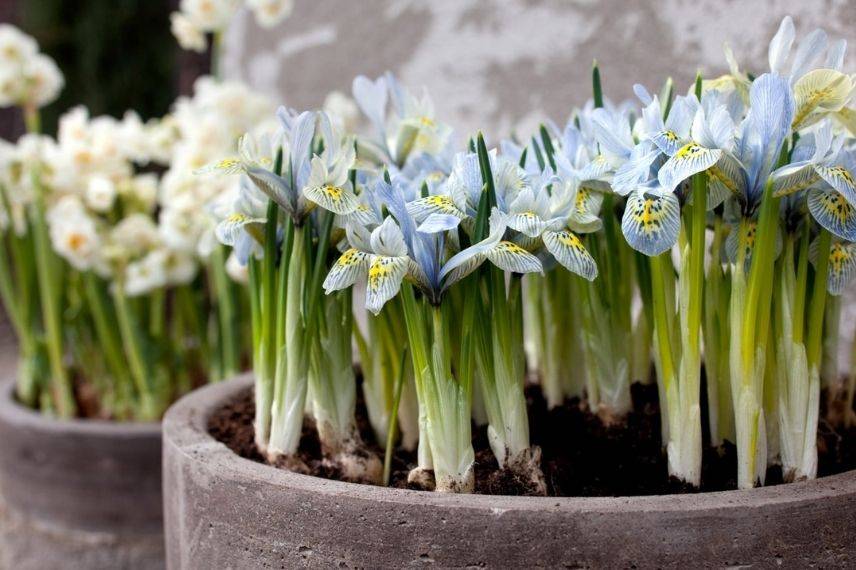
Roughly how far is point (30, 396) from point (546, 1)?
3.84 ft

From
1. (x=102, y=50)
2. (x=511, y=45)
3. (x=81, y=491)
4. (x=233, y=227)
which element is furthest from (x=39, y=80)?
(x=102, y=50)

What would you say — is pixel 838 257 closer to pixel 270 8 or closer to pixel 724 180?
pixel 724 180

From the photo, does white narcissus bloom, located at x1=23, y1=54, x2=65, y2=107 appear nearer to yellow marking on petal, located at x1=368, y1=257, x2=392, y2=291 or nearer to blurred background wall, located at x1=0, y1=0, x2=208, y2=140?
yellow marking on petal, located at x1=368, y1=257, x2=392, y2=291

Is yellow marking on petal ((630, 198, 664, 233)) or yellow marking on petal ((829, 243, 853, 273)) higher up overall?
yellow marking on petal ((630, 198, 664, 233))

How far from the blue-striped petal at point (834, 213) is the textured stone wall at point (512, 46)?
0.59 meters

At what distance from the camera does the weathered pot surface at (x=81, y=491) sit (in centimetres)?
144

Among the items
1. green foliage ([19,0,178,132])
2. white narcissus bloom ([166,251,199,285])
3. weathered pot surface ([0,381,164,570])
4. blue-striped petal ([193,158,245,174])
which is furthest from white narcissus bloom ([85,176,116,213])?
green foliage ([19,0,178,132])

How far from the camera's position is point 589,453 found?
88 cm

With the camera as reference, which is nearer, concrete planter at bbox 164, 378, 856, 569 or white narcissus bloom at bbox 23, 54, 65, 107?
concrete planter at bbox 164, 378, 856, 569

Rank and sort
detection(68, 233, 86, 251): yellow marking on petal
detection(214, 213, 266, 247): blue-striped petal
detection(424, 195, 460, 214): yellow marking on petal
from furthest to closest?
detection(68, 233, 86, 251): yellow marking on petal → detection(214, 213, 266, 247): blue-striped petal → detection(424, 195, 460, 214): yellow marking on petal

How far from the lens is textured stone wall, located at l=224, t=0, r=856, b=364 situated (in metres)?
1.37

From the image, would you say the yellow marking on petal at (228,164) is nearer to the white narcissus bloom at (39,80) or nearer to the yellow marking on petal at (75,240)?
the yellow marking on petal at (75,240)

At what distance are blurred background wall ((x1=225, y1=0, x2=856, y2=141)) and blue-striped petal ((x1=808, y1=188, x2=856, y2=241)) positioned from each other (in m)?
0.61

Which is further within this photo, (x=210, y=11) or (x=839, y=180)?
(x=210, y=11)
